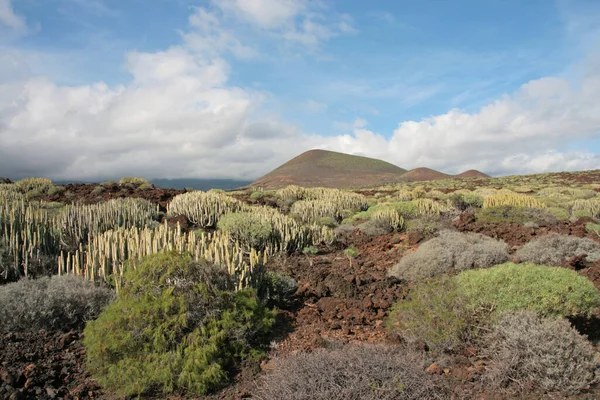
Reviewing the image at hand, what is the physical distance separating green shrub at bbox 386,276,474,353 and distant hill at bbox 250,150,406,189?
2896 inches

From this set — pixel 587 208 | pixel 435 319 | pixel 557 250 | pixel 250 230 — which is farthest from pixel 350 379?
pixel 587 208

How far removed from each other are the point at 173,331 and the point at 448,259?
16.3 feet

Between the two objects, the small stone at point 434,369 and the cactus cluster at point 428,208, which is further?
the cactus cluster at point 428,208

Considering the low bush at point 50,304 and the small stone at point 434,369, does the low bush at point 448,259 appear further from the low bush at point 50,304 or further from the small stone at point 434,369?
the low bush at point 50,304

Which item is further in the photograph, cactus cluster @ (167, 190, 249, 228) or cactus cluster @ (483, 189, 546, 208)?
cactus cluster @ (483, 189, 546, 208)

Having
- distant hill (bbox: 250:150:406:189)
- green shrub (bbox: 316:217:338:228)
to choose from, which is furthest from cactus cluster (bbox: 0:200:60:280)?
distant hill (bbox: 250:150:406:189)

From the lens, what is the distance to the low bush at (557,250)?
765 centimetres

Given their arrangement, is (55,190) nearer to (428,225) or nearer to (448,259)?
(428,225)

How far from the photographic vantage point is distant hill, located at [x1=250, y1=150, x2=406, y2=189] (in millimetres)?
85688

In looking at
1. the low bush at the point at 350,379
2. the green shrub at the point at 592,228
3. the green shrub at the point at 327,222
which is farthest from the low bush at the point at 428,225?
the low bush at the point at 350,379

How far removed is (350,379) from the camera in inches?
129

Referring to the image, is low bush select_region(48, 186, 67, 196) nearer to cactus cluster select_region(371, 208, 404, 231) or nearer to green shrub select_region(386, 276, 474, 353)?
cactus cluster select_region(371, 208, 404, 231)

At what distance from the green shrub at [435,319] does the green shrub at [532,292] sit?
197mm

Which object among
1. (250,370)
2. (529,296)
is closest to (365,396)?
(250,370)
